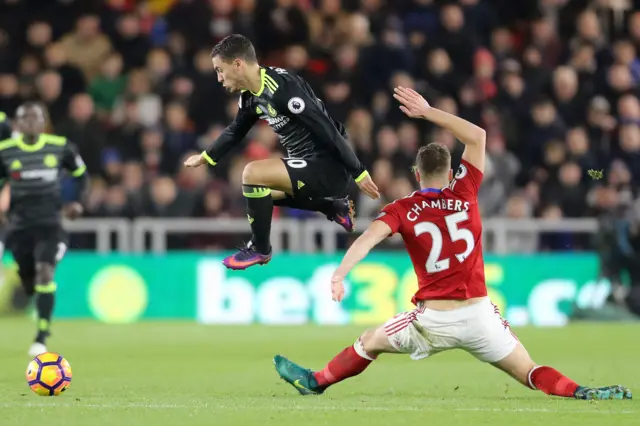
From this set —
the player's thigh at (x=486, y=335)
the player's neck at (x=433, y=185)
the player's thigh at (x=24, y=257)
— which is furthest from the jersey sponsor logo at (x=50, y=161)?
the player's thigh at (x=486, y=335)

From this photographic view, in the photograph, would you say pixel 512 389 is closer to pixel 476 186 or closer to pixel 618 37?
pixel 476 186

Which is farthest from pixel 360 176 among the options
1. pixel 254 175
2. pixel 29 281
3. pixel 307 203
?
pixel 29 281

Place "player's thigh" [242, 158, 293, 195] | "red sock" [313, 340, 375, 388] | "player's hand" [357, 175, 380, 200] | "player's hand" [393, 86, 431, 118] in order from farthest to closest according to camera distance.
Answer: "player's hand" [357, 175, 380, 200] → "player's thigh" [242, 158, 293, 195] → "red sock" [313, 340, 375, 388] → "player's hand" [393, 86, 431, 118]

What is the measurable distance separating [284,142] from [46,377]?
7.12 ft

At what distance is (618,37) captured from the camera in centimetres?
1877

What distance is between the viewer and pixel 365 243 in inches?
309

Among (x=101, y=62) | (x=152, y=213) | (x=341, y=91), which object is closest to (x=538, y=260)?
(x=341, y=91)

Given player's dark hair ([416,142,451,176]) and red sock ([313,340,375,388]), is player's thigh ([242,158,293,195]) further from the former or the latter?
red sock ([313,340,375,388])

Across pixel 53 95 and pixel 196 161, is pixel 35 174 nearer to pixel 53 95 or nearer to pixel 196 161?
pixel 196 161

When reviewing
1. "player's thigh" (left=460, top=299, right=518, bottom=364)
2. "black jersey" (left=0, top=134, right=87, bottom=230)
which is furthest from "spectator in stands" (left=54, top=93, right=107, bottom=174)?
"player's thigh" (left=460, top=299, right=518, bottom=364)

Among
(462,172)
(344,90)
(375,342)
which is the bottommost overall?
(375,342)

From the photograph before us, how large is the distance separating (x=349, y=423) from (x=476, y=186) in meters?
1.88

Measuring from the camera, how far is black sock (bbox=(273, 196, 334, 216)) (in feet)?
30.2

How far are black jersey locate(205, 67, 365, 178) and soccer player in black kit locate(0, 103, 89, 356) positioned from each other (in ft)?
11.4
